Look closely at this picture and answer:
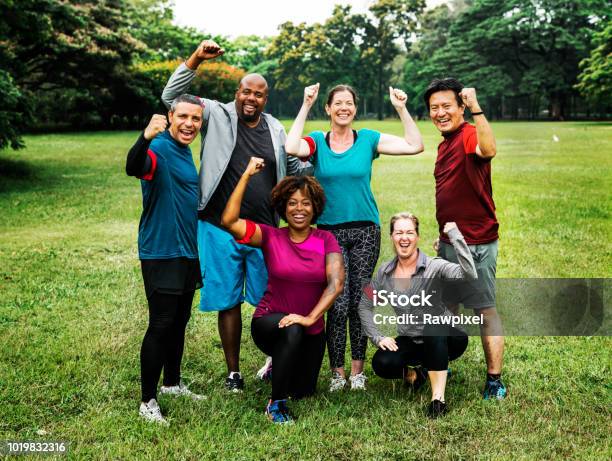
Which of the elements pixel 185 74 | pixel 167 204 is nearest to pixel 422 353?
pixel 167 204

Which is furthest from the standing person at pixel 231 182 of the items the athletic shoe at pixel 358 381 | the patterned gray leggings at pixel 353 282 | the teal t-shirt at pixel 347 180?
the athletic shoe at pixel 358 381

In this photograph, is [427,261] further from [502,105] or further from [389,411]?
[502,105]

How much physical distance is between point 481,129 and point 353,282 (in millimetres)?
1189

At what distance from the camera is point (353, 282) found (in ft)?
13.6

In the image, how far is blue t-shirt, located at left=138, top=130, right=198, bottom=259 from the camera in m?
3.61

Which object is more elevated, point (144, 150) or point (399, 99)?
point (399, 99)

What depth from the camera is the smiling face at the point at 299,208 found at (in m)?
3.82

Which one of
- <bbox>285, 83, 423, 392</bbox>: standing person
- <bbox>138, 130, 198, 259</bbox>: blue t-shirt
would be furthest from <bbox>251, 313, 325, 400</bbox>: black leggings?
<bbox>138, 130, 198, 259</bbox>: blue t-shirt

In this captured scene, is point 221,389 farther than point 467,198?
Yes

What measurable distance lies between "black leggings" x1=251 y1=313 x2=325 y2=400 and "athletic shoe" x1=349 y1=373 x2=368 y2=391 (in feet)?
0.71

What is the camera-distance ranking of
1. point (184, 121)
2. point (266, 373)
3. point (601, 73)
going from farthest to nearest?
1. point (601, 73)
2. point (266, 373)
3. point (184, 121)

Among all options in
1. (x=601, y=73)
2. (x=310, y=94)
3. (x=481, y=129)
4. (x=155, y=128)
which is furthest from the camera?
(x=601, y=73)

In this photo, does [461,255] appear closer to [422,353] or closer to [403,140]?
[422,353]

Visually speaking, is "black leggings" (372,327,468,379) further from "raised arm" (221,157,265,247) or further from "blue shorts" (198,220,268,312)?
"raised arm" (221,157,265,247)
